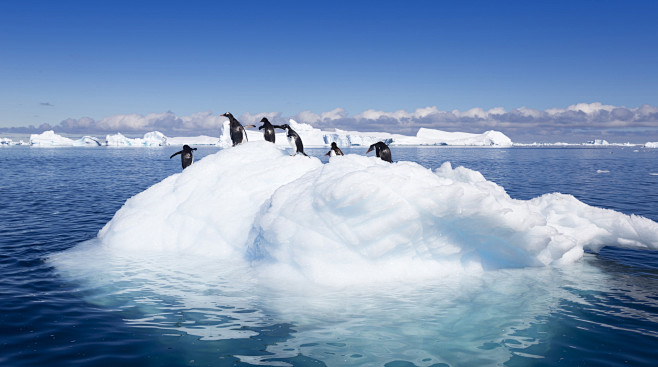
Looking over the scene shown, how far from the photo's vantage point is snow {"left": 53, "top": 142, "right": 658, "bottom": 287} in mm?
8133

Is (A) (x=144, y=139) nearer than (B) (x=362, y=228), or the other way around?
(B) (x=362, y=228)

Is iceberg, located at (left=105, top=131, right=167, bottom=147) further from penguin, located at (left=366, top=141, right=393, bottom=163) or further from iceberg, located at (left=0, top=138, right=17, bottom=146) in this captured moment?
penguin, located at (left=366, top=141, right=393, bottom=163)

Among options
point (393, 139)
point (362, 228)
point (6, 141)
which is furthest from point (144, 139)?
point (362, 228)

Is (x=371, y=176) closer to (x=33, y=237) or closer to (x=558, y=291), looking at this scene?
(x=558, y=291)

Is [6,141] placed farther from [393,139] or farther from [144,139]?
[393,139]

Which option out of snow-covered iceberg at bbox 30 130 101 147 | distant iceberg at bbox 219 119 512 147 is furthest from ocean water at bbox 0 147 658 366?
snow-covered iceberg at bbox 30 130 101 147

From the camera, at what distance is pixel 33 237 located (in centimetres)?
1257

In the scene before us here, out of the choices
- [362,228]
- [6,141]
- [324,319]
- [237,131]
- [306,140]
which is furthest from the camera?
[6,141]

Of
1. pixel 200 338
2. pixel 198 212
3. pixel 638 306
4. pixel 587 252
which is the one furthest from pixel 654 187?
pixel 200 338

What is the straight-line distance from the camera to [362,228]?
322 inches

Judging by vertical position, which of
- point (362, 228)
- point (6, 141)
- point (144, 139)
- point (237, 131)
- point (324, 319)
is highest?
point (144, 139)

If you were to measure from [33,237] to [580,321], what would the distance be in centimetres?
1465

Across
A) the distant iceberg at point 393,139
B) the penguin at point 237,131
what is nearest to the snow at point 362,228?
the penguin at point 237,131

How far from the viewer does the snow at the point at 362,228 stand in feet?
26.7
